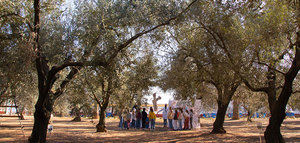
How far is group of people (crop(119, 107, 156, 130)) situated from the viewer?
71.4ft

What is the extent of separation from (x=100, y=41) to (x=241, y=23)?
6.80 meters

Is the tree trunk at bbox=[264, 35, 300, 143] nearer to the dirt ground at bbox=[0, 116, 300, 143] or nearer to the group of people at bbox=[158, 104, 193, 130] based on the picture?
the dirt ground at bbox=[0, 116, 300, 143]

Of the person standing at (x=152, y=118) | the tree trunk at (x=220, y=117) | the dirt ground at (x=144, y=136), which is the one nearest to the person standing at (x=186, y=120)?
the dirt ground at (x=144, y=136)

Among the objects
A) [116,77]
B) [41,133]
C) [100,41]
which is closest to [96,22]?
[100,41]

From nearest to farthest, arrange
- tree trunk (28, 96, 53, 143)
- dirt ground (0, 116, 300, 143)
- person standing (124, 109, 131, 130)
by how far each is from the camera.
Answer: tree trunk (28, 96, 53, 143), dirt ground (0, 116, 300, 143), person standing (124, 109, 131, 130)

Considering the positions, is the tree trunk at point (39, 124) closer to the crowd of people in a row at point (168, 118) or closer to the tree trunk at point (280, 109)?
the tree trunk at point (280, 109)

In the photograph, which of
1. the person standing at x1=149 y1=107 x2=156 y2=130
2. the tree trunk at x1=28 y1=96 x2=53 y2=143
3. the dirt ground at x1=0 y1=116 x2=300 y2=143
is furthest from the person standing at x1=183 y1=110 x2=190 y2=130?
the tree trunk at x1=28 y1=96 x2=53 y2=143

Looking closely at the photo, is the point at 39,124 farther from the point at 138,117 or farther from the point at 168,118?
the point at 138,117

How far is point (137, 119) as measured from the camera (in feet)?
77.0

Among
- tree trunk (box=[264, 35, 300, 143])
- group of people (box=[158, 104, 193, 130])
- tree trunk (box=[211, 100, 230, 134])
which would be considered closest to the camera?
tree trunk (box=[264, 35, 300, 143])

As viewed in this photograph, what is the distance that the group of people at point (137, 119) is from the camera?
2175 centimetres

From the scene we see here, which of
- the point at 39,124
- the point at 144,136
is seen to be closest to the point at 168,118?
the point at 144,136

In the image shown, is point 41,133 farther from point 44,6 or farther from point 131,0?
point 131,0

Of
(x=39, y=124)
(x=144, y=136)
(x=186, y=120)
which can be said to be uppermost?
(x=39, y=124)
